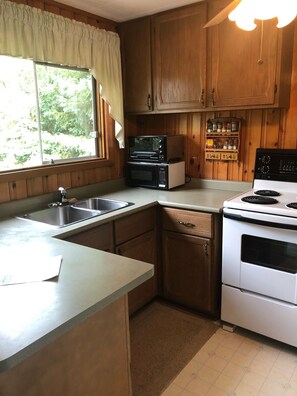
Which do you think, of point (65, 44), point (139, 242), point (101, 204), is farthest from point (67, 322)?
point (65, 44)

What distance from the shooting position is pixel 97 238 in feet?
6.93

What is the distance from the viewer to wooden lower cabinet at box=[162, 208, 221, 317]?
2.35m

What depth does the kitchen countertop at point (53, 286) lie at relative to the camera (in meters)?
0.93

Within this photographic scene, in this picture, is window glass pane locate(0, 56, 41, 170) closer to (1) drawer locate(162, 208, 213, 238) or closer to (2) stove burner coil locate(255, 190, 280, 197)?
(1) drawer locate(162, 208, 213, 238)

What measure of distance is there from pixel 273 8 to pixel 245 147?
1.45 meters

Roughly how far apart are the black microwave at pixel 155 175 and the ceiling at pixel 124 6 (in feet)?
3.93

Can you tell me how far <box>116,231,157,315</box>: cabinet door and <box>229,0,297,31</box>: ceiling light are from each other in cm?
152

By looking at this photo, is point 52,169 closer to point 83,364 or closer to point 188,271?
point 188,271

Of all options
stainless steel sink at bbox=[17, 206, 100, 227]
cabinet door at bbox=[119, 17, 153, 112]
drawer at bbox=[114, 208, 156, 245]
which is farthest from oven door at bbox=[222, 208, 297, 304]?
cabinet door at bbox=[119, 17, 153, 112]

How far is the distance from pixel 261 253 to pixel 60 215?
142 cm

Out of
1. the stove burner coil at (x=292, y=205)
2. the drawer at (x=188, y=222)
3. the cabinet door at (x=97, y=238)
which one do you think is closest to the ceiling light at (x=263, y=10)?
the stove burner coil at (x=292, y=205)

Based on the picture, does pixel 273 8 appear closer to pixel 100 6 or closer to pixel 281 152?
pixel 281 152

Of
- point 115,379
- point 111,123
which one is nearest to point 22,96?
point 111,123

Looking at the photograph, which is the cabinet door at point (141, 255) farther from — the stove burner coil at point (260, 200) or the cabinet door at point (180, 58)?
the cabinet door at point (180, 58)
